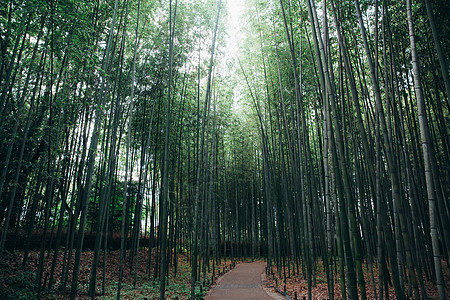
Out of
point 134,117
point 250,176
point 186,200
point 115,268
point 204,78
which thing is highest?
point 204,78

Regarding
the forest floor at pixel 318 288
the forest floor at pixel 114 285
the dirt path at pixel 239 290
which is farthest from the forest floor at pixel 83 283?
the forest floor at pixel 318 288

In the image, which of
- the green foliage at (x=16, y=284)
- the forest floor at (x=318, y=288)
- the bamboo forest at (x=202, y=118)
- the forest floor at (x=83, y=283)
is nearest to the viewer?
the bamboo forest at (x=202, y=118)

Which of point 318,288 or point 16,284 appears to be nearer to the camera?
point 16,284

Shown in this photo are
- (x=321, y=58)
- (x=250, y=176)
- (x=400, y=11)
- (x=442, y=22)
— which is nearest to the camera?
(x=321, y=58)

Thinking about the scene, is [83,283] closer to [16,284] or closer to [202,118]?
[16,284]

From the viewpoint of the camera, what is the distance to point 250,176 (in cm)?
1096

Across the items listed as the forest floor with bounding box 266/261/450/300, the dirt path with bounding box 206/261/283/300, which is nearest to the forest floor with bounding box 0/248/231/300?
the dirt path with bounding box 206/261/283/300

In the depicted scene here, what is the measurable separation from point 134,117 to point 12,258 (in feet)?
13.3

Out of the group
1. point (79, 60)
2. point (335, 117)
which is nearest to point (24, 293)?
point (79, 60)

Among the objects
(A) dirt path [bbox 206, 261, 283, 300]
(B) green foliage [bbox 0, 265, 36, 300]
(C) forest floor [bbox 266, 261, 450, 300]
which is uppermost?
(B) green foliage [bbox 0, 265, 36, 300]

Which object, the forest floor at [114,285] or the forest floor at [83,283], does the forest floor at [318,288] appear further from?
the forest floor at [83,283]

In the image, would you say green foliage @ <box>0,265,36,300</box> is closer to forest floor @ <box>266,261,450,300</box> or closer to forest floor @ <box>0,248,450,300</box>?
forest floor @ <box>0,248,450,300</box>

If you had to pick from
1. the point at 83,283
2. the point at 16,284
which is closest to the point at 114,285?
the point at 83,283

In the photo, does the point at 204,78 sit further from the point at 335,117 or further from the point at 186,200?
the point at 335,117
